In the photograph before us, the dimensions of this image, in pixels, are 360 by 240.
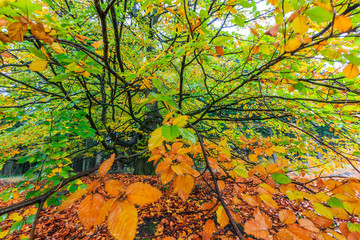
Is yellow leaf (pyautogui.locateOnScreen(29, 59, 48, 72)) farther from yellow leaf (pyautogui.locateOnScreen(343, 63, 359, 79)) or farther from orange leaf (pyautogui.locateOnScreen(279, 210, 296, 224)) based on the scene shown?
yellow leaf (pyautogui.locateOnScreen(343, 63, 359, 79))

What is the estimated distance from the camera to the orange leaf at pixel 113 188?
0.64 m

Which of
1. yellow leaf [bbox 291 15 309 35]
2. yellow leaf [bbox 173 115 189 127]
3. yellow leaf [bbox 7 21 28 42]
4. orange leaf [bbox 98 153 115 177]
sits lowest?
orange leaf [bbox 98 153 115 177]

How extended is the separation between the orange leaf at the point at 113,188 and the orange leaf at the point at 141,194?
0.06m

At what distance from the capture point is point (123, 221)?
0.54m

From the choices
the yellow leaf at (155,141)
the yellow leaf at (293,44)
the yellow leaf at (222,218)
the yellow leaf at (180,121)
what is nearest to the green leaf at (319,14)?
the yellow leaf at (293,44)

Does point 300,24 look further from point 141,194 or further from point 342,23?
point 141,194

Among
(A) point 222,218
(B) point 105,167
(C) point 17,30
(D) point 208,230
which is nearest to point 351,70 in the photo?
(A) point 222,218

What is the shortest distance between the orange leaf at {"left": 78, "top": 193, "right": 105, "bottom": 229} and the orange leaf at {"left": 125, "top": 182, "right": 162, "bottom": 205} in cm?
17

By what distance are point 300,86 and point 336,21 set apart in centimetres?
58

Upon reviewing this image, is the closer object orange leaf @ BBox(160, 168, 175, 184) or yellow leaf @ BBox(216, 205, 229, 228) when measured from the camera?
yellow leaf @ BBox(216, 205, 229, 228)

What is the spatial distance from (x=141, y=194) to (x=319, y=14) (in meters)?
1.33

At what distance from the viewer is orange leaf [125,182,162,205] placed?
0.60 metres

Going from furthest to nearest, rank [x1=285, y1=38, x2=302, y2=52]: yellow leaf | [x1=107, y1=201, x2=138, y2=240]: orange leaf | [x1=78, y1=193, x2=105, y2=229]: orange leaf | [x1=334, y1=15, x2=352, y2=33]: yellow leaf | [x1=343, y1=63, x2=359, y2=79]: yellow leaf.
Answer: [x1=285, y1=38, x2=302, y2=52]: yellow leaf, [x1=343, y1=63, x2=359, y2=79]: yellow leaf, [x1=334, y1=15, x2=352, y2=33]: yellow leaf, [x1=78, y1=193, x2=105, y2=229]: orange leaf, [x1=107, y1=201, x2=138, y2=240]: orange leaf

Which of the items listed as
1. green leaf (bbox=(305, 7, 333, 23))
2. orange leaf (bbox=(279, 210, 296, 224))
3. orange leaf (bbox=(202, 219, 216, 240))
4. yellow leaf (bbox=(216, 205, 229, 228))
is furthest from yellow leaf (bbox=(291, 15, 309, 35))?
orange leaf (bbox=(202, 219, 216, 240))
